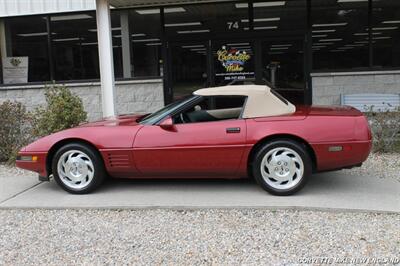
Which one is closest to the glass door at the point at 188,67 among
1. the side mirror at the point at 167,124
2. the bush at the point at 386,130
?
the bush at the point at 386,130

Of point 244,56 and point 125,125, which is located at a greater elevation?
point 244,56

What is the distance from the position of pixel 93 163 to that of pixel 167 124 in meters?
1.01

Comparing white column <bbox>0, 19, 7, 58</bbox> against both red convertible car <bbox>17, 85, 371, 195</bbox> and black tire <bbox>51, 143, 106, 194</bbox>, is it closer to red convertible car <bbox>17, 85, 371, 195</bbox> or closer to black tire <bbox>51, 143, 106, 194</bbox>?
red convertible car <bbox>17, 85, 371, 195</bbox>

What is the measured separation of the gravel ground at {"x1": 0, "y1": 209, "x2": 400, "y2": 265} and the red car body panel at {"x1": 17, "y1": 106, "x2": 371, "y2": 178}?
0.67m

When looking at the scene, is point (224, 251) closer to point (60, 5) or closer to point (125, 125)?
point (125, 125)

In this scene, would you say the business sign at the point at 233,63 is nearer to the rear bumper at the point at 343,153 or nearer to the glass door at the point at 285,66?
the glass door at the point at 285,66

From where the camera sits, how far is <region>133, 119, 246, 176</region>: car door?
5551 mm

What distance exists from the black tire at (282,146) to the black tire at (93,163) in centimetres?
184

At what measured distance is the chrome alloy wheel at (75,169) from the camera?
5840mm

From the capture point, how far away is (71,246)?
4336 millimetres

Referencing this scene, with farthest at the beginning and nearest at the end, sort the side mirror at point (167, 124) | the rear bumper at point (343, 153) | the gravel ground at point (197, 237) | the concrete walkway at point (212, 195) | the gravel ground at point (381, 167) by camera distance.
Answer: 1. the gravel ground at point (381, 167)
2. the side mirror at point (167, 124)
3. the rear bumper at point (343, 153)
4. the concrete walkway at point (212, 195)
5. the gravel ground at point (197, 237)

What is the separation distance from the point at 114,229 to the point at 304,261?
1882 millimetres

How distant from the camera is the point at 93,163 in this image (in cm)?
580

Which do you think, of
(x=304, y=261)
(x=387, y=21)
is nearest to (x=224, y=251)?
(x=304, y=261)
